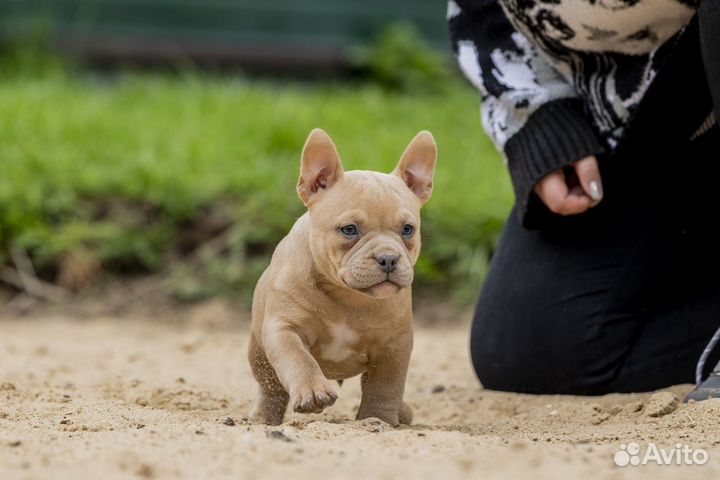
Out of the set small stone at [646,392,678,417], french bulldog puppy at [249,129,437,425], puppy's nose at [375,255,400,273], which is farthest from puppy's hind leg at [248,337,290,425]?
small stone at [646,392,678,417]

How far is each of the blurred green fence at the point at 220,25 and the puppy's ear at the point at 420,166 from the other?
221 inches

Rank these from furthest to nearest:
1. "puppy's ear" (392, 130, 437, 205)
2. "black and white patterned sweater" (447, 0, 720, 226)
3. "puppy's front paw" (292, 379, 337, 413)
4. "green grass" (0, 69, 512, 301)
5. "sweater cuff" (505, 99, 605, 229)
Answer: "green grass" (0, 69, 512, 301) < "sweater cuff" (505, 99, 605, 229) < "black and white patterned sweater" (447, 0, 720, 226) < "puppy's ear" (392, 130, 437, 205) < "puppy's front paw" (292, 379, 337, 413)

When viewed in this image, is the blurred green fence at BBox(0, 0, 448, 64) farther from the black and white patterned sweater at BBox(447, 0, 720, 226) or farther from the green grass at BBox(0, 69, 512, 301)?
the black and white patterned sweater at BBox(447, 0, 720, 226)

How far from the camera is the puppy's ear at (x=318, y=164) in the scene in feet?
8.67

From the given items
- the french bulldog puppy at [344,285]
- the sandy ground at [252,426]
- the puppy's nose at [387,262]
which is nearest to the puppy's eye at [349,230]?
the french bulldog puppy at [344,285]

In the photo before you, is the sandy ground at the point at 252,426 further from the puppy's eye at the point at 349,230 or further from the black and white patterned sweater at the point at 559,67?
the black and white patterned sweater at the point at 559,67

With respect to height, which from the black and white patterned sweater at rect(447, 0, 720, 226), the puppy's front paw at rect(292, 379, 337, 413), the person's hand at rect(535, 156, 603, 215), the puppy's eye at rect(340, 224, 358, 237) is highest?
the black and white patterned sweater at rect(447, 0, 720, 226)

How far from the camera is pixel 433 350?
4340 millimetres

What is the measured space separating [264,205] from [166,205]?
1.48 feet

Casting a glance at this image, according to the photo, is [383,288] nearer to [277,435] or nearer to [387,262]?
[387,262]

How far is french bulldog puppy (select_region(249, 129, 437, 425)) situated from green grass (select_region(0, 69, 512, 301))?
2033 mm

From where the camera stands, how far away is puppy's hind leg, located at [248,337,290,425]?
2.85m

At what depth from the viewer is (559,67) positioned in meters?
3.42

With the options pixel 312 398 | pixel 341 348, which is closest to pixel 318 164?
pixel 341 348
